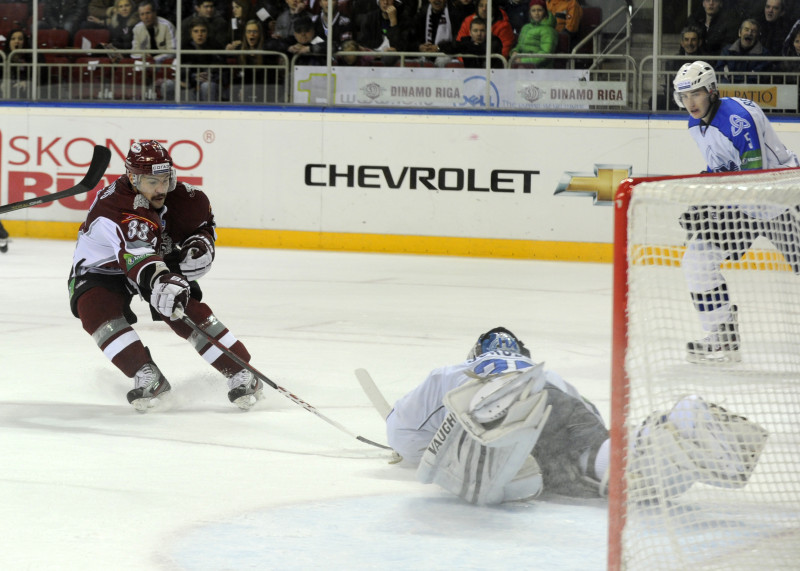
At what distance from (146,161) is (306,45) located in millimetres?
5859

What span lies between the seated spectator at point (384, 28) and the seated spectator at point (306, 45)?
303mm

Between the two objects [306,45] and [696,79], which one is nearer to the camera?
[696,79]

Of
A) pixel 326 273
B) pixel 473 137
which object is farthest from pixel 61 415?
pixel 473 137

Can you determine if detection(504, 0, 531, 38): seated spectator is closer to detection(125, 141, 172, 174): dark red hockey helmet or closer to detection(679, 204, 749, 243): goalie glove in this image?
detection(125, 141, 172, 174): dark red hockey helmet

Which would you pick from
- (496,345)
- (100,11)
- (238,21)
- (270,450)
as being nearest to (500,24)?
(238,21)

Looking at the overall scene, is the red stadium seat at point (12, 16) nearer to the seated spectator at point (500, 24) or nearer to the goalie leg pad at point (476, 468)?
the seated spectator at point (500, 24)

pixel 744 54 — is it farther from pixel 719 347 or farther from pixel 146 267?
pixel 146 267

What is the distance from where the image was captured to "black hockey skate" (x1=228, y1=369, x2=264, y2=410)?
3.83m

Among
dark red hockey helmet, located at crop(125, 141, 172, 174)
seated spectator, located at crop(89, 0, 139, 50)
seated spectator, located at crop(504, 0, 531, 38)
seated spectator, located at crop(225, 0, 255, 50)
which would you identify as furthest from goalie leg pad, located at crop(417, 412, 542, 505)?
seated spectator, located at crop(89, 0, 139, 50)

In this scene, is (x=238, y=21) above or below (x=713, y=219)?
above

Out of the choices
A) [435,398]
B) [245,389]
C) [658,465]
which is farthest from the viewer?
[245,389]

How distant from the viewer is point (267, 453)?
3.25 metres

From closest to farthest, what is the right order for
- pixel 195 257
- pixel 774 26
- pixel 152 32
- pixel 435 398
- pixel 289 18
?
pixel 435 398 → pixel 195 257 → pixel 774 26 → pixel 289 18 → pixel 152 32

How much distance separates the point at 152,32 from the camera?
9688 mm
